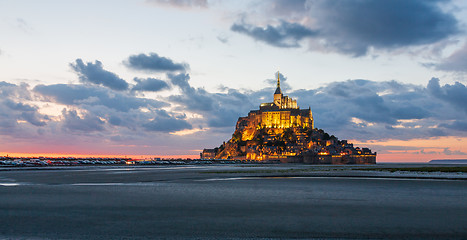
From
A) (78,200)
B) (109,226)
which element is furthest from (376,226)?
(78,200)

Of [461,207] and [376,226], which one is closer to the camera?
[376,226]

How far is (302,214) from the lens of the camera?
651 inches

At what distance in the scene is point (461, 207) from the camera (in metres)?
18.5

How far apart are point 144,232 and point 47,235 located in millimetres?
2751

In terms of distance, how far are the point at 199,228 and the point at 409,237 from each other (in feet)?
21.0

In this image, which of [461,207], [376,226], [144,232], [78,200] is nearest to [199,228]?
[144,232]

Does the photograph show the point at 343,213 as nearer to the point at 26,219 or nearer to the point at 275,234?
the point at 275,234

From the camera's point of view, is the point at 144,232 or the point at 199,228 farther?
the point at 199,228

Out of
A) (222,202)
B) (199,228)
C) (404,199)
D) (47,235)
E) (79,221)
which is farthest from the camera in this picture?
(404,199)

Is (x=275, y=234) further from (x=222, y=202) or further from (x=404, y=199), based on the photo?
(x=404, y=199)

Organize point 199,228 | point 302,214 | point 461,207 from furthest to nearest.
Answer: point 461,207 < point 302,214 < point 199,228

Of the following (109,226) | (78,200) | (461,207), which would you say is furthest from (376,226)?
(78,200)

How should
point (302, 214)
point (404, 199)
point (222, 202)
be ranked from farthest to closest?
point (404, 199) < point (222, 202) < point (302, 214)

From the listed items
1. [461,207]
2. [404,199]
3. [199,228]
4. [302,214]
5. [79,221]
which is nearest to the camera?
[199,228]
